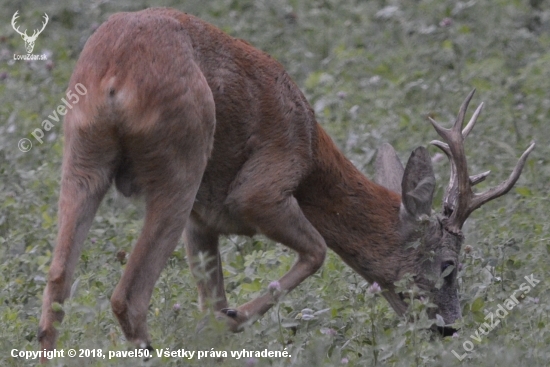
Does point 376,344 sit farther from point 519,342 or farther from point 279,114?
point 279,114

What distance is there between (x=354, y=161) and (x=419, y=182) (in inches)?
87.1

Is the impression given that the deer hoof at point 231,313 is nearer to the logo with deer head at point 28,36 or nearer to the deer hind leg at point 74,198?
the deer hind leg at point 74,198

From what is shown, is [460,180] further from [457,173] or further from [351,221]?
[351,221]

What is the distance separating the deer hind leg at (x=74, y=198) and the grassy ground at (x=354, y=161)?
114 millimetres

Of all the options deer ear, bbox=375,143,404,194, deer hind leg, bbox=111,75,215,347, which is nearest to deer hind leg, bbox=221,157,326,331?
deer hind leg, bbox=111,75,215,347

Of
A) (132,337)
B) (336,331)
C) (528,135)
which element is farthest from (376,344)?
(528,135)

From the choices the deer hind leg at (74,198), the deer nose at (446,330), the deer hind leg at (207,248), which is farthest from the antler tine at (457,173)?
the deer hind leg at (74,198)

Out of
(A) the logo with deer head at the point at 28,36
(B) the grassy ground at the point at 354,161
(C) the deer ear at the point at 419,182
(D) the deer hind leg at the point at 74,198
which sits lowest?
(A) the logo with deer head at the point at 28,36

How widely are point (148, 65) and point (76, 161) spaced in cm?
65

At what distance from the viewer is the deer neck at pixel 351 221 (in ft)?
25.9

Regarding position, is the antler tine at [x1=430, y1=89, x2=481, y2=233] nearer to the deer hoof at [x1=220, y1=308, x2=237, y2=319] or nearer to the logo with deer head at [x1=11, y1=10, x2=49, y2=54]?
the deer hoof at [x1=220, y1=308, x2=237, y2=319]

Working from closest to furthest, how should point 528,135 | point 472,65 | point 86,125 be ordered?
point 86,125, point 528,135, point 472,65

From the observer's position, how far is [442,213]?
798 centimetres

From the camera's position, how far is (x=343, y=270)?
8.41 m
